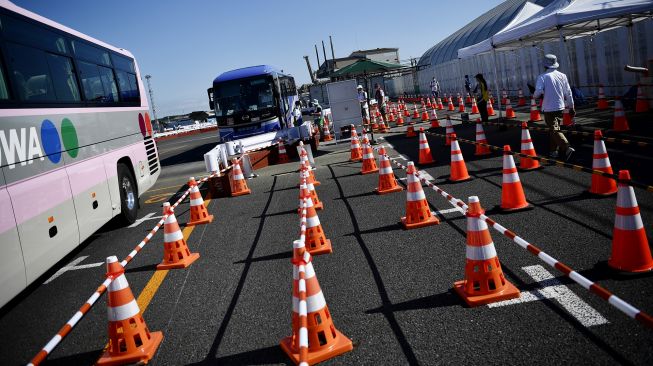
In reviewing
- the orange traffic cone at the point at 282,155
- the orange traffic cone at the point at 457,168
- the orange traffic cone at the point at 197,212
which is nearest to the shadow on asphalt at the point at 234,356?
the orange traffic cone at the point at 197,212

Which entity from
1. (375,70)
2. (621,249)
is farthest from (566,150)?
(375,70)

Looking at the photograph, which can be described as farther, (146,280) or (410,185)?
(410,185)

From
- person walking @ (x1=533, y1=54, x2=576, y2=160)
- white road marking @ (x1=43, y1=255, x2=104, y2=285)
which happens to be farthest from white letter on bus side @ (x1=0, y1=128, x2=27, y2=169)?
person walking @ (x1=533, y1=54, x2=576, y2=160)

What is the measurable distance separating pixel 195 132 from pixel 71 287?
4988cm

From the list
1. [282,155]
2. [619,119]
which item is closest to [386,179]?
[619,119]

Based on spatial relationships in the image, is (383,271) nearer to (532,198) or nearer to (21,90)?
(532,198)

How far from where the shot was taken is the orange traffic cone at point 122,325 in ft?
14.1

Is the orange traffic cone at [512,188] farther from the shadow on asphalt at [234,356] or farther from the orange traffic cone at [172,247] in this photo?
the orange traffic cone at [172,247]

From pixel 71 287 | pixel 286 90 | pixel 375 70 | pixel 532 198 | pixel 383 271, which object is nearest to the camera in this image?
pixel 383 271

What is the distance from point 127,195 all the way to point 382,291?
21.4 ft

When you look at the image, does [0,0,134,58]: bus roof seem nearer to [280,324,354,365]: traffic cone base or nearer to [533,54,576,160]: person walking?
[280,324,354,365]: traffic cone base

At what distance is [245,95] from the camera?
787 inches

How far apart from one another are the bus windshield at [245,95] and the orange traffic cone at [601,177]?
1411 centimetres

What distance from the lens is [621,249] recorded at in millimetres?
4609
